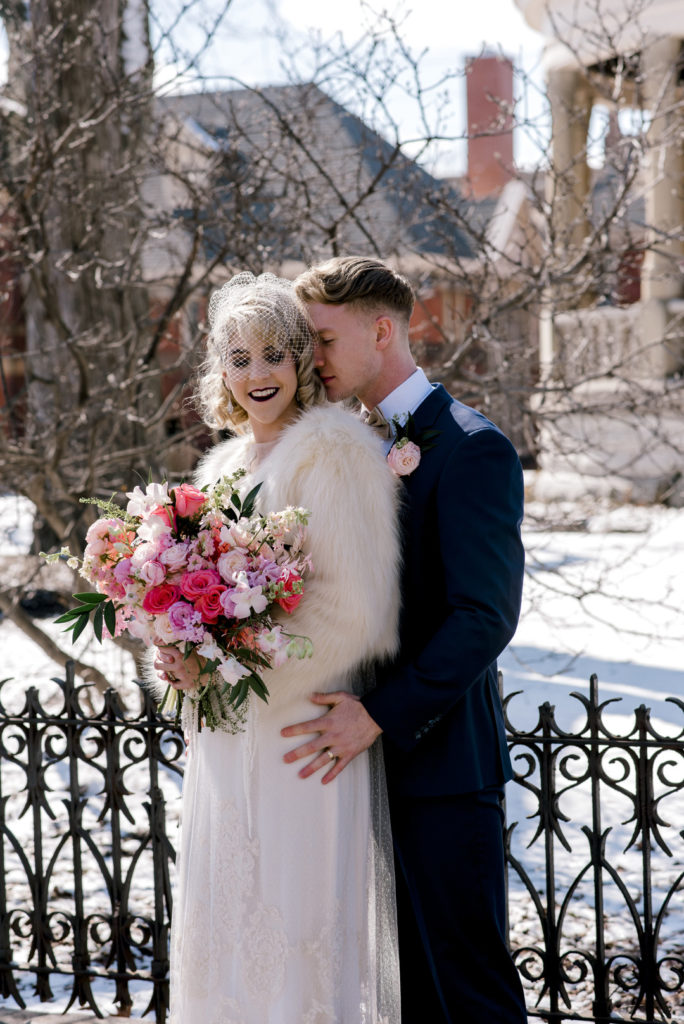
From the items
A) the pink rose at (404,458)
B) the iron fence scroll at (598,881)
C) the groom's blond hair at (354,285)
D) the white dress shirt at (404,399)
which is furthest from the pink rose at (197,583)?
the iron fence scroll at (598,881)

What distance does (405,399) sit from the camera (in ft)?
8.67

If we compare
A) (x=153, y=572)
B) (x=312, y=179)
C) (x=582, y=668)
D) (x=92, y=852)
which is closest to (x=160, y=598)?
(x=153, y=572)

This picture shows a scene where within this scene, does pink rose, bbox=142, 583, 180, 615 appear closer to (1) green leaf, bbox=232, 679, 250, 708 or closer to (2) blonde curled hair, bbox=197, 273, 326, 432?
(1) green leaf, bbox=232, 679, 250, 708

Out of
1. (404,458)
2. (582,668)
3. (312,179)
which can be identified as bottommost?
(582,668)

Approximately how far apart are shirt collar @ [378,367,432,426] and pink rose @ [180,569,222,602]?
70cm

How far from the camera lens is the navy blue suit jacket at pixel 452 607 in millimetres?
2324

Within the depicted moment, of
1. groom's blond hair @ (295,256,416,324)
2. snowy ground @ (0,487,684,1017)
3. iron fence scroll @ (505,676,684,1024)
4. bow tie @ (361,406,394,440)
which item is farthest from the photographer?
snowy ground @ (0,487,684,1017)

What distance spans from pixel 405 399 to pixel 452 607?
59cm

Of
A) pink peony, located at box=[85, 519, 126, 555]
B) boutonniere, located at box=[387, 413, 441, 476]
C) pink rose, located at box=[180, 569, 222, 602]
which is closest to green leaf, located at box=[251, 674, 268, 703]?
pink rose, located at box=[180, 569, 222, 602]

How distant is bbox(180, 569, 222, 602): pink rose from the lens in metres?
2.20

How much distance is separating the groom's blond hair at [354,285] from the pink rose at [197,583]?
80cm

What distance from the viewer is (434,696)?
232cm

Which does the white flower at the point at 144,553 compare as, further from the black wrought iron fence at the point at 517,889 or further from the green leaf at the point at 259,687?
the black wrought iron fence at the point at 517,889

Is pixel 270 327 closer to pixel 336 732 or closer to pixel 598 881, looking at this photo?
pixel 336 732
